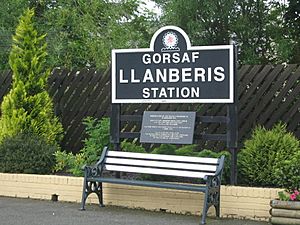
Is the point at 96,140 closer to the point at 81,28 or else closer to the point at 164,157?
the point at 164,157

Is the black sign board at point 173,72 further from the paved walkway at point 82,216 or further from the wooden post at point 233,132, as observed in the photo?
the paved walkway at point 82,216

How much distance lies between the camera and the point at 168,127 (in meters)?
10.5

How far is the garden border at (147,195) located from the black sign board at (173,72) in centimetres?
146

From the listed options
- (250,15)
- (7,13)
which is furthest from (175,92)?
(7,13)

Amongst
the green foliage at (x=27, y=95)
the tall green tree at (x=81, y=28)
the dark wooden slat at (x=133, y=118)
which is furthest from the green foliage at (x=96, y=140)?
the tall green tree at (x=81, y=28)

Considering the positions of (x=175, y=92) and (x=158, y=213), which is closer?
(x=158, y=213)

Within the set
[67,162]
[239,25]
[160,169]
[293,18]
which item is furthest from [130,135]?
[293,18]

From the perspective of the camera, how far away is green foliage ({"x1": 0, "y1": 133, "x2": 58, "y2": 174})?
11602mm

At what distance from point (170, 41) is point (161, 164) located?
2.00 meters

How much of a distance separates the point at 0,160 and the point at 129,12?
9.27 m

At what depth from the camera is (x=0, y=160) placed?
1194cm

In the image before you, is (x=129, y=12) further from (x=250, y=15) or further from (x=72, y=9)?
(x=250, y=15)

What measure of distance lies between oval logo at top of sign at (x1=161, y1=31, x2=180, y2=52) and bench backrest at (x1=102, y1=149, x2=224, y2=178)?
68.6 inches

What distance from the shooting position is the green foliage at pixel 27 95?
12508 mm
